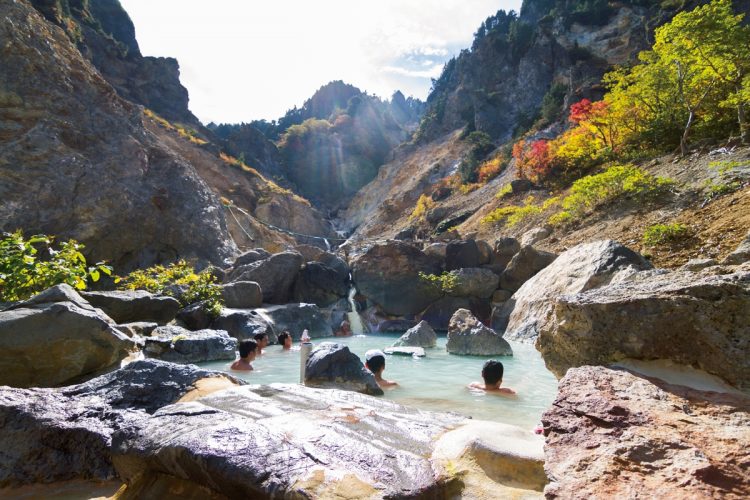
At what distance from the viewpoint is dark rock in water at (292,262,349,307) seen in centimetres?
1712

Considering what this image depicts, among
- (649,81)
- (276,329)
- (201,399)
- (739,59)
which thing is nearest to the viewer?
(201,399)

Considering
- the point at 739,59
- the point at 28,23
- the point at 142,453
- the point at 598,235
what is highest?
the point at 28,23

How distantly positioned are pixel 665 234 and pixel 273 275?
12.4 meters

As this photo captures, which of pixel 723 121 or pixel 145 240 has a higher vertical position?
pixel 723 121

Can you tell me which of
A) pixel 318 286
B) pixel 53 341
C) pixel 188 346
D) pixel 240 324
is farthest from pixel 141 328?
pixel 318 286

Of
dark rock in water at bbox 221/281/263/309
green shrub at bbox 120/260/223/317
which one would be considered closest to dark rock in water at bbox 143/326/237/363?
green shrub at bbox 120/260/223/317

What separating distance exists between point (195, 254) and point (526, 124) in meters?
34.6

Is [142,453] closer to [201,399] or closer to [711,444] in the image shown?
[201,399]

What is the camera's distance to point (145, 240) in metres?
19.5

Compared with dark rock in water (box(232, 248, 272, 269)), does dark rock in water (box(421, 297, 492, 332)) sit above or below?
below

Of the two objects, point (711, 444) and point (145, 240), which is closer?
point (711, 444)

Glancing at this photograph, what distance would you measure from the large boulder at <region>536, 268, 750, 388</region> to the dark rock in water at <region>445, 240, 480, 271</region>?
1360 cm

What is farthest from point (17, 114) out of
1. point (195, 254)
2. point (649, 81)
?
point (649, 81)

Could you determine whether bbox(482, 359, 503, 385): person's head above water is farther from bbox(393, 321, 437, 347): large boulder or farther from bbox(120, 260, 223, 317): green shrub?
bbox(120, 260, 223, 317): green shrub
